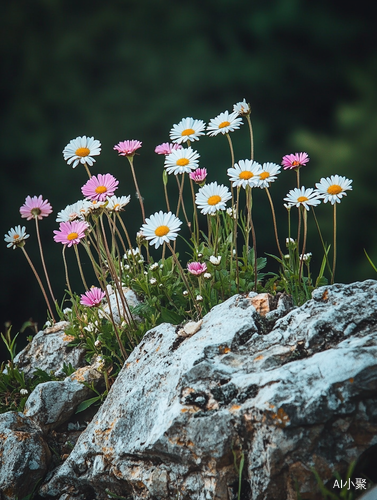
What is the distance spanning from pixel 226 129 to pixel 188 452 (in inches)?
38.5

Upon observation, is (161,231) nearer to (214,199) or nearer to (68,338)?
(214,199)

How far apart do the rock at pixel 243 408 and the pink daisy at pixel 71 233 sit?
0.42m

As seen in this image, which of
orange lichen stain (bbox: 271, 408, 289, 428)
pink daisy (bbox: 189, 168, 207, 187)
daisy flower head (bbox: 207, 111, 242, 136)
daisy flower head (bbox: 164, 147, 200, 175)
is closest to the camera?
orange lichen stain (bbox: 271, 408, 289, 428)

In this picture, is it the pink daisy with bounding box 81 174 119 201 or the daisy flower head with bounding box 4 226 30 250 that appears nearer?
the pink daisy with bounding box 81 174 119 201

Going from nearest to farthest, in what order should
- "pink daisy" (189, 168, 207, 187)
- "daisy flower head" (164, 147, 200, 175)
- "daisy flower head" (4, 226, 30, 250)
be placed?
"daisy flower head" (164, 147, 200, 175) < "pink daisy" (189, 168, 207, 187) < "daisy flower head" (4, 226, 30, 250)

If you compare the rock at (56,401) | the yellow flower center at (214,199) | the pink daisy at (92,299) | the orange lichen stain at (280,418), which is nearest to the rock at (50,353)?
the rock at (56,401)

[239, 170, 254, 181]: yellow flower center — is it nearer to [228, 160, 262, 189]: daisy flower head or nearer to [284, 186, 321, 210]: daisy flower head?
[228, 160, 262, 189]: daisy flower head

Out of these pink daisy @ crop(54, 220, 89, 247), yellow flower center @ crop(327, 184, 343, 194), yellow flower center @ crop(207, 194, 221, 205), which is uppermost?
yellow flower center @ crop(327, 184, 343, 194)

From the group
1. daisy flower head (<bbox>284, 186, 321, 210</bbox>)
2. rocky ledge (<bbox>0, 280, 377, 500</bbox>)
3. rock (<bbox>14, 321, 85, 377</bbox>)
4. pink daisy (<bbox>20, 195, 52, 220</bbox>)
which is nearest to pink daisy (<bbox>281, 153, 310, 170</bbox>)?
daisy flower head (<bbox>284, 186, 321, 210</bbox>)

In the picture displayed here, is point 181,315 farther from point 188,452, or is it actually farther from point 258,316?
point 188,452

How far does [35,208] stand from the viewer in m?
1.69

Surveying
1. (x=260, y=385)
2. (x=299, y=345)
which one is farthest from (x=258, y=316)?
(x=260, y=385)

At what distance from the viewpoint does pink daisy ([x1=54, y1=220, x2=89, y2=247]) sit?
1505 millimetres

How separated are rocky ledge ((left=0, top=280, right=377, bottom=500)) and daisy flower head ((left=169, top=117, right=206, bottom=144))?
58cm
